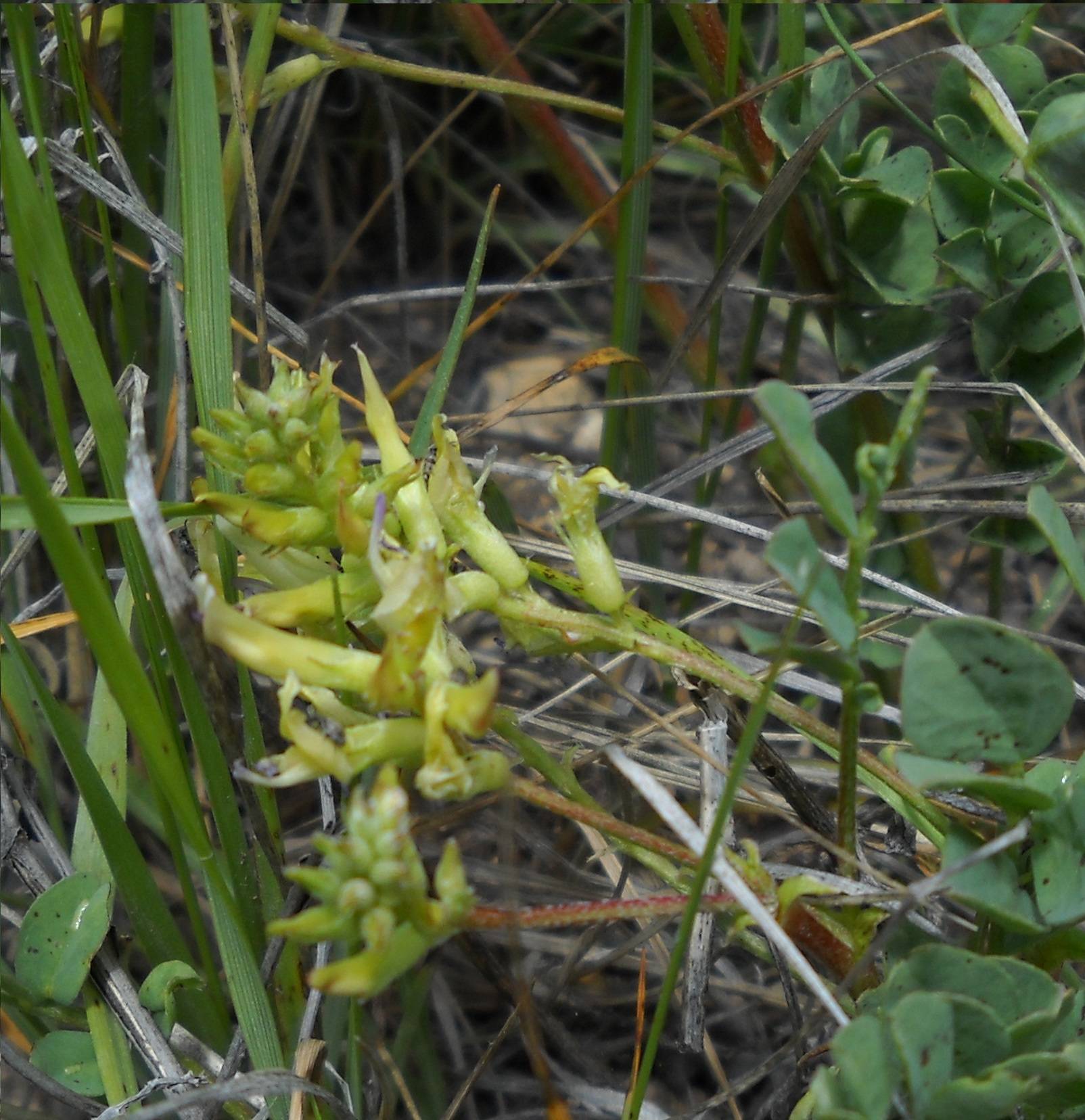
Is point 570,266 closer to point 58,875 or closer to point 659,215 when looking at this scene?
point 659,215

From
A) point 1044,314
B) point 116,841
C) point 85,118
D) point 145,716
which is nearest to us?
point 145,716

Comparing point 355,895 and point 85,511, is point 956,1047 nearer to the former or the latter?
point 355,895

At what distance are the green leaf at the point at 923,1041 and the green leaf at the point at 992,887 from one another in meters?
0.09

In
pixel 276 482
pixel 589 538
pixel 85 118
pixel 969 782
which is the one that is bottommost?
pixel 969 782

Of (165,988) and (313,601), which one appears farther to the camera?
(165,988)

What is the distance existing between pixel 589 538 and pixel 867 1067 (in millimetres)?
421

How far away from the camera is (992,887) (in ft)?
2.62

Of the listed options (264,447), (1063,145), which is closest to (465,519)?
(264,447)

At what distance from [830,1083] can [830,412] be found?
1032 mm

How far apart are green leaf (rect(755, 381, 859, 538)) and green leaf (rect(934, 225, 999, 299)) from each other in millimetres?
619

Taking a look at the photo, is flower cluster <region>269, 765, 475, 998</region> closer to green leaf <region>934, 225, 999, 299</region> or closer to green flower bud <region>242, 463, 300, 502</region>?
green flower bud <region>242, 463, 300, 502</region>

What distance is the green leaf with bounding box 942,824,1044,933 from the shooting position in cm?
77

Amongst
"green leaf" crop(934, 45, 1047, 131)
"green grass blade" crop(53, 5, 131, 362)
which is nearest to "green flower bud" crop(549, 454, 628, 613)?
"green grass blade" crop(53, 5, 131, 362)

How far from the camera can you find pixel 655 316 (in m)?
1.69
